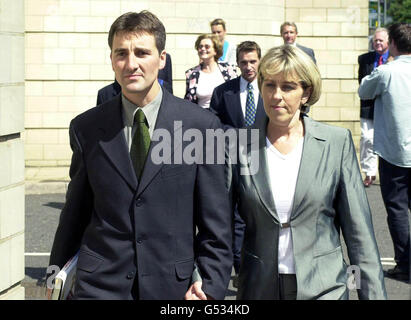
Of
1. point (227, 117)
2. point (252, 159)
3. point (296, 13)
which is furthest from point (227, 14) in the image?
point (252, 159)

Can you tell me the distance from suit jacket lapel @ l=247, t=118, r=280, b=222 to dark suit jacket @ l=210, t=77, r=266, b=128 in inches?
154

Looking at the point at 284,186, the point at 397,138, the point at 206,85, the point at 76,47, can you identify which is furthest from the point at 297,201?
the point at 76,47

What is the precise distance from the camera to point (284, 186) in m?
4.17

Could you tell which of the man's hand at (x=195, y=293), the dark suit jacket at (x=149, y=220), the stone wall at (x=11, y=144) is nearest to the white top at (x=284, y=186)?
the dark suit jacket at (x=149, y=220)

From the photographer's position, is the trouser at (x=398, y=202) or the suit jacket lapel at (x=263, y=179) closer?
the suit jacket lapel at (x=263, y=179)

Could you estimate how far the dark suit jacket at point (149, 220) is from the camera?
155 inches

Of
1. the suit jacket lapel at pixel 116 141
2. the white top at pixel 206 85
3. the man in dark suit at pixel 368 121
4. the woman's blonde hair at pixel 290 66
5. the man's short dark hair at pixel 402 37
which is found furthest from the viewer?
the man in dark suit at pixel 368 121

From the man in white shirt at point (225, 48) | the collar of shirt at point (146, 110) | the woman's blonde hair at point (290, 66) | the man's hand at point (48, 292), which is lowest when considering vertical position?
the man's hand at point (48, 292)

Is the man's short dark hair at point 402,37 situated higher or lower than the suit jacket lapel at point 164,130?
higher

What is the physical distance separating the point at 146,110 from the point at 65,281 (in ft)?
2.58

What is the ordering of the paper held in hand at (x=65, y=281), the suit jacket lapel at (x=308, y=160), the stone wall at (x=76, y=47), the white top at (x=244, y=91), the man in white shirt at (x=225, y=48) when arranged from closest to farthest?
the paper held in hand at (x=65, y=281) < the suit jacket lapel at (x=308, y=160) < the white top at (x=244, y=91) < the man in white shirt at (x=225, y=48) < the stone wall at (x=76, y=47)

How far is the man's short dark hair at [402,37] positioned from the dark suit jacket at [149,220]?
4478mm

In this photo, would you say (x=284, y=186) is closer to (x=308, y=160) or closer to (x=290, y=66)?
(x=308, y=160)

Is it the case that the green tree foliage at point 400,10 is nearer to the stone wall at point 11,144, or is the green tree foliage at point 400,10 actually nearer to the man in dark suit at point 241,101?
the man in dark suit at point 241,101
